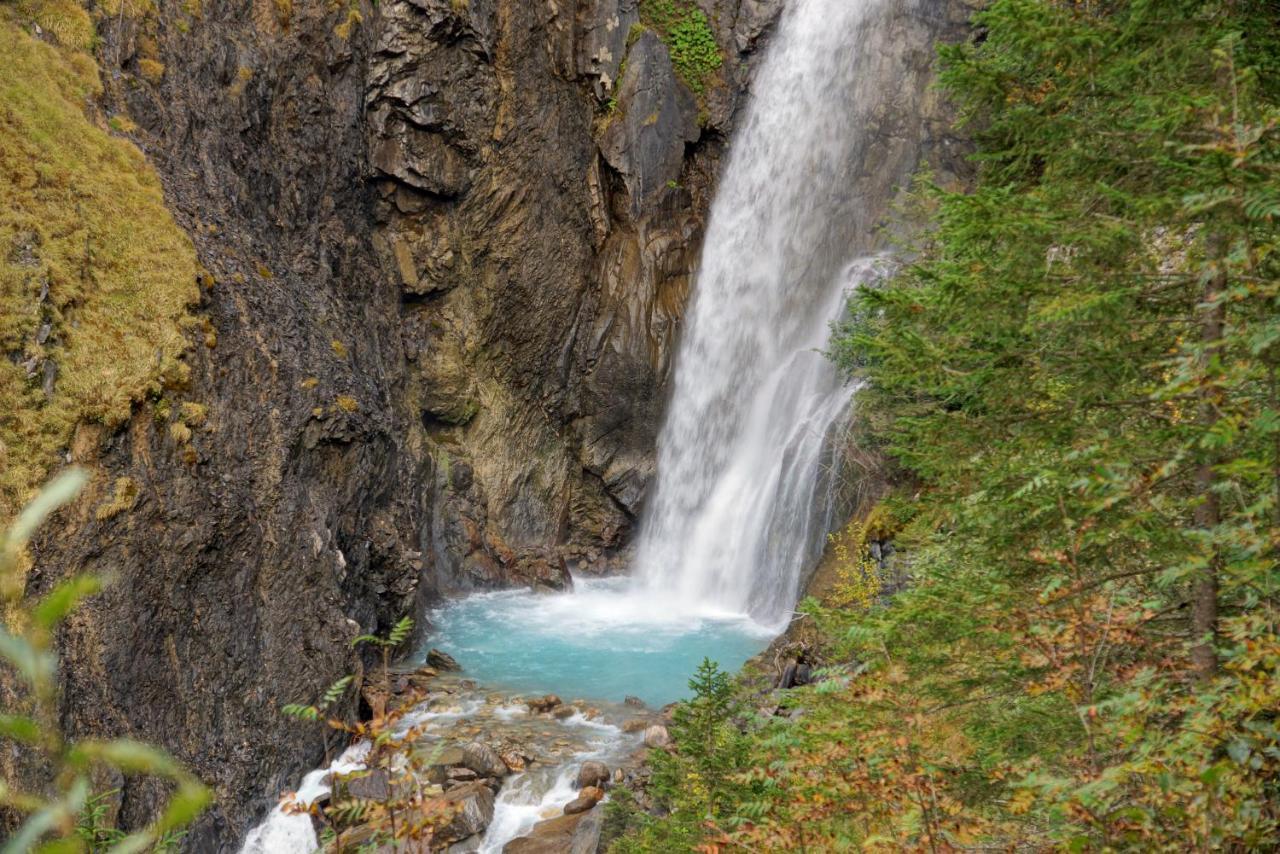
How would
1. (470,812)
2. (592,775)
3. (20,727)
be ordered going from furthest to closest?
1. (592,775)
2. (470,812)
3. (20,727)

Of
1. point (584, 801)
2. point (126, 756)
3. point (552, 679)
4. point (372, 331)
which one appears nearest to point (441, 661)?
point (552, 679)

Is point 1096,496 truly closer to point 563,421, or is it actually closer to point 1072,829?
point 1072,829

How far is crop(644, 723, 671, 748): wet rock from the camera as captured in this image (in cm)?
1229

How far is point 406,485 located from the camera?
63.8 feet

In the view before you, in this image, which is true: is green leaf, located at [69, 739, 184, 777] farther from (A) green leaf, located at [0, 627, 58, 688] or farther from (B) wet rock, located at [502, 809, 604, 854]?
(B) wet rock, located at [502, 809, 604, 854]

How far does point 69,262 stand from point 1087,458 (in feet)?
43.1

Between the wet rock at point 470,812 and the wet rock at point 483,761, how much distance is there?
32cm

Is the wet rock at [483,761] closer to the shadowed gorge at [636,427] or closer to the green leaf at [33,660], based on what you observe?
the shadowed gorge at [636,427]

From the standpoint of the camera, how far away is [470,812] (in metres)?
10.6

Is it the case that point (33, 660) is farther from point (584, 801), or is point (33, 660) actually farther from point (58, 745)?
point (584, 801)

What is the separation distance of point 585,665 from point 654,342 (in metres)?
11.0

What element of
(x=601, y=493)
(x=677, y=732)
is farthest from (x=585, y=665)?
(x=677, y=732)

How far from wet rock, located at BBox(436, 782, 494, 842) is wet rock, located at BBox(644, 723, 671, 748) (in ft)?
8.30

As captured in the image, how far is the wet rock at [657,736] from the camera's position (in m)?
12.3
